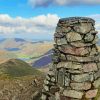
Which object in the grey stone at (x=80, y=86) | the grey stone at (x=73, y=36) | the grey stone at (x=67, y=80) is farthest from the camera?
the grey stone at (x=67, y=80)

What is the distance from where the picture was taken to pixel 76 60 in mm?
24078

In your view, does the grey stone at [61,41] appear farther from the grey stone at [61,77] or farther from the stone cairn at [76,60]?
the grey stone at [61,77]

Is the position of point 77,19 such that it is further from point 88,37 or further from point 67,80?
point 67,80

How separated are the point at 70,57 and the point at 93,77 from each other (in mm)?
2819

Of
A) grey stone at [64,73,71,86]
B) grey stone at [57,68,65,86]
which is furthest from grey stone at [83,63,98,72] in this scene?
grey stone at [57,68,65,86]

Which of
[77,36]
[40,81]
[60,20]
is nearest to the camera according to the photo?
[77,36]

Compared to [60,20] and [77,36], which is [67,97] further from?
[60,20]

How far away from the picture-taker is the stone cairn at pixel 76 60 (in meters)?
23.9

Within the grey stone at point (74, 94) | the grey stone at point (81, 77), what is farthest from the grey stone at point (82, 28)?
the grey stone at point (74, 94)

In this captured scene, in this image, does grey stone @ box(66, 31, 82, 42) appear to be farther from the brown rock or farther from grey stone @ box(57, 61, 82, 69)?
the brown rock

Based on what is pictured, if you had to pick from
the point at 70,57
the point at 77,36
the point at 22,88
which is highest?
the point at 77,36

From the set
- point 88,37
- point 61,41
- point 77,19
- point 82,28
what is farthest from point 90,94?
point 77,19

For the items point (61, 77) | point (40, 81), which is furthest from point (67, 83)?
point (40, 81)

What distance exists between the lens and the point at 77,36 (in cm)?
2383
